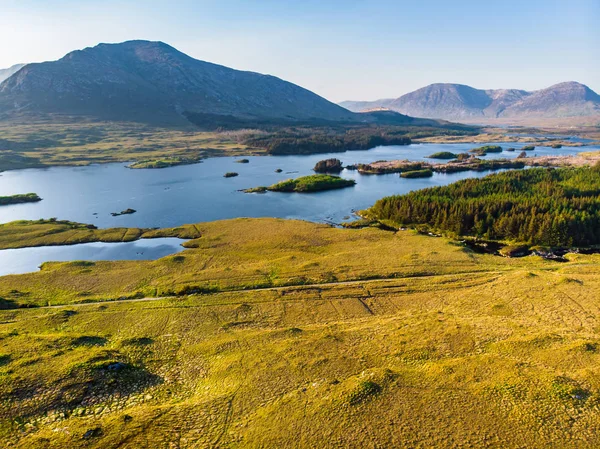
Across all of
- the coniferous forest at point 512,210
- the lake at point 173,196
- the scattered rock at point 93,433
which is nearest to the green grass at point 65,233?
the lake at point 173,196

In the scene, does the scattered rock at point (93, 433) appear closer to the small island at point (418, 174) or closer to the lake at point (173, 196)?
the lake at point (173, 196)

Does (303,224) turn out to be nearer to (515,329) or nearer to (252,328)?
(252,328)

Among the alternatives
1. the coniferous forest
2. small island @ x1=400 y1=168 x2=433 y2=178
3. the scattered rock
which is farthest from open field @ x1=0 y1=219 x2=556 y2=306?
small island @ x1=400 y1=168 x2=433 y2=178

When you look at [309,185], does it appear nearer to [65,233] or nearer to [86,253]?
[65,233]

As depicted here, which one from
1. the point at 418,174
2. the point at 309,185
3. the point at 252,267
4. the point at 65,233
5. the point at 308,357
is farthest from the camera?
the point at 418,174

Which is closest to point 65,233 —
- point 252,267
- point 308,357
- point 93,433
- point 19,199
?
point 19,199
